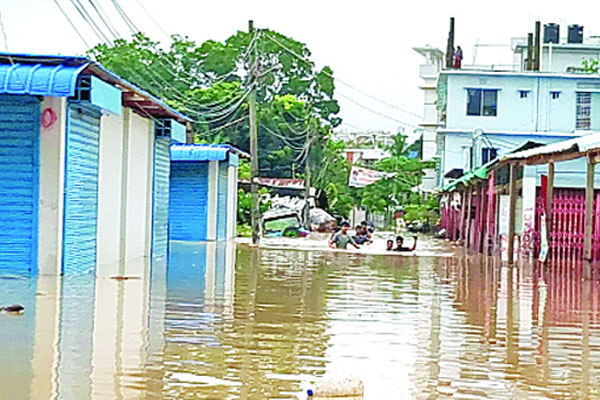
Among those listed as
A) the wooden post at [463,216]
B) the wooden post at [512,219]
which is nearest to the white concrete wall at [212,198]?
the wooden post at [512,219]

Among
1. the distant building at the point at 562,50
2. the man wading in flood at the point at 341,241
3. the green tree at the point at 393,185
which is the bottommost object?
the man wading in flood at the point at 341,241

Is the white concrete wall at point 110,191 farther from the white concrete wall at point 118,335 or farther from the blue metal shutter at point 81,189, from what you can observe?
the white concrete wall at point 118,335

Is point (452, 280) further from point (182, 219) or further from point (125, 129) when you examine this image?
point (182, 219)

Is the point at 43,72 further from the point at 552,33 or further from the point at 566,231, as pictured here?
the point at 552,33

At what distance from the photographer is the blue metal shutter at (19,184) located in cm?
1698

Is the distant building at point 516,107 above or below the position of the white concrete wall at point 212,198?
above

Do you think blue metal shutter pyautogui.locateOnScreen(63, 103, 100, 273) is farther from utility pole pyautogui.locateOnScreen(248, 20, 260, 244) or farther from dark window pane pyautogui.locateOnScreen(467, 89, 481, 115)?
dark window pane pyautogui.locateOnScreen(467, 89, 481, 115)

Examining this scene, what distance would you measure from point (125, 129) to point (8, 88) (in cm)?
681

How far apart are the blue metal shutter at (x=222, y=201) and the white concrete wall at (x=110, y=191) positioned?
14.2m

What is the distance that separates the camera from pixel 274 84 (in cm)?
6556

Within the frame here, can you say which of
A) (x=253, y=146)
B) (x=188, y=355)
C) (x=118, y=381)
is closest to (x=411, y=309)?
(x=188, y=355)

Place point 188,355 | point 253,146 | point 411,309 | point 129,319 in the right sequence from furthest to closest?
point 253,146
point 411,309
point 129,319
point 188,355

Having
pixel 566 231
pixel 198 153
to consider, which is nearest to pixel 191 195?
pixel 198 153

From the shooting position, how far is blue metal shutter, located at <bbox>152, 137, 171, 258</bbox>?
2584 cm
